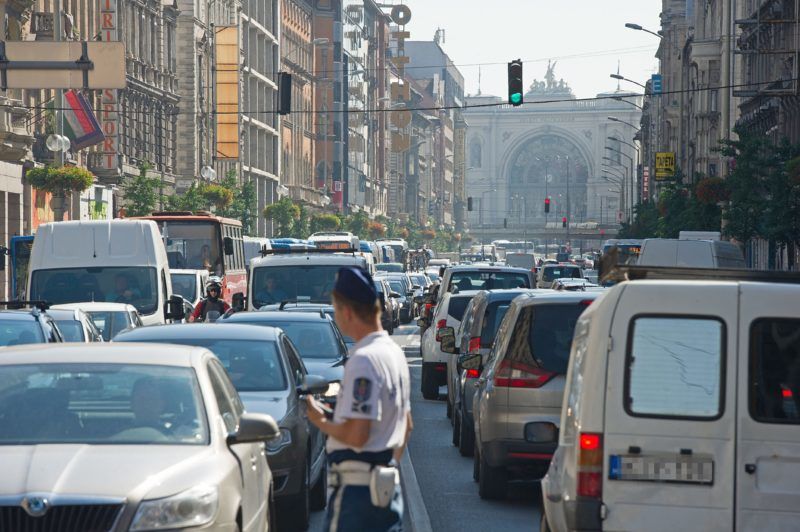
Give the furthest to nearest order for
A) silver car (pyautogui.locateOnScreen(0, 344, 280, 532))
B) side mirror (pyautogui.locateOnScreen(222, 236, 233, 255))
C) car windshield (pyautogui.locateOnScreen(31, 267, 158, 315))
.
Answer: side mirror (pyautogui.locateOnScreen(222, 236, 233, 255)) → car windshield (pyautogui.locateOnScreen(31, 267, 158, 315)) → silver car (pyautogui.locateOnScreen(0, 344, 280, 532))

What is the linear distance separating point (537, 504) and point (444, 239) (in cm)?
18187

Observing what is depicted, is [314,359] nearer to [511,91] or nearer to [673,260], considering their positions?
[673,260]

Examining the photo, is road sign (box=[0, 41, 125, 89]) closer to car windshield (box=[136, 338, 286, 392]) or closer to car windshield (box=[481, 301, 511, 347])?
car windshield (box=[481, 301, 511, 347])

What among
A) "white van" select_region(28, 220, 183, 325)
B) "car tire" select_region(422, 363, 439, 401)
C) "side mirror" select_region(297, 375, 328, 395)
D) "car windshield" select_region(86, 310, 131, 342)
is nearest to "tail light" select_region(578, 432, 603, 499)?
"side mirror" select_region(297, 375, 328, 395)

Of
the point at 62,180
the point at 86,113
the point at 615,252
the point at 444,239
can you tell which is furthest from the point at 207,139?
the point at 444,239

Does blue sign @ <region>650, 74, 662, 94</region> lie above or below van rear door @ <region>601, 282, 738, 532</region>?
above

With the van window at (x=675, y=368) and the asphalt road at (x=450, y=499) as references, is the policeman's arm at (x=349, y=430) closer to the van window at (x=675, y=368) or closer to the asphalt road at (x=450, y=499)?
the van window at (x=675, y=368)

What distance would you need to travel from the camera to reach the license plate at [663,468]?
8.02 metres

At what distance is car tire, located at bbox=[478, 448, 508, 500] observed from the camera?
14.0 meters

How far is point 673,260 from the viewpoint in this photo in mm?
33156

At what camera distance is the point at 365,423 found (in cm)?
694

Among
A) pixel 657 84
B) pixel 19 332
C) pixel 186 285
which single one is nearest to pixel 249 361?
pixel 19 332

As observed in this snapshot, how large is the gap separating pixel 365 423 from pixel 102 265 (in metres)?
21.7

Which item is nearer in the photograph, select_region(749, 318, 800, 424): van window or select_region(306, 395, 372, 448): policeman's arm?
select_region(306, 395, 372, 448): policeman's arm
